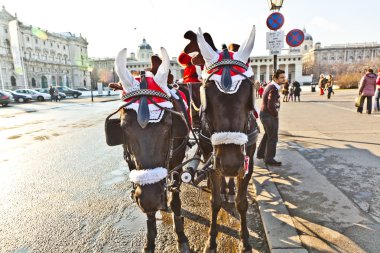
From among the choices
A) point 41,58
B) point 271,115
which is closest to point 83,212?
point 271,115

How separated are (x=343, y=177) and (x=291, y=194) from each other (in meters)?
1.37

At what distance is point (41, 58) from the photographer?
81.8 m

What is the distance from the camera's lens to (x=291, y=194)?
4.27 meters

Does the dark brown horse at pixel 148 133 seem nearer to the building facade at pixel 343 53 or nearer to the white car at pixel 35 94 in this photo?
the white car at pixel 35 94

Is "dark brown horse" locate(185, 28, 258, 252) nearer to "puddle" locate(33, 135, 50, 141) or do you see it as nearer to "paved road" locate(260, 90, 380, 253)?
"paved road" locate(260, 90, 380, 253)

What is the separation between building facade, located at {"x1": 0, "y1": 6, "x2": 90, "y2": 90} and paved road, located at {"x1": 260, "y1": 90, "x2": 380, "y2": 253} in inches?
2378

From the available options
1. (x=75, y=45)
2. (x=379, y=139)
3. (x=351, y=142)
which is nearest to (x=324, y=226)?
(x=351, y=142)

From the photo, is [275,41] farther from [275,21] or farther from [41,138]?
[41,138]

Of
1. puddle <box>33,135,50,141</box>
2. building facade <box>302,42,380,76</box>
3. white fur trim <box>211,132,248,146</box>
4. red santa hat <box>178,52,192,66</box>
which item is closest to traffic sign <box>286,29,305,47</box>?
red santa hat <box>178,52,192,66</box>

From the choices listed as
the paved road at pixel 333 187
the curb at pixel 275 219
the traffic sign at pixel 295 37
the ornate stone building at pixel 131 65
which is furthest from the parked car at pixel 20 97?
the ornate stone building at pixel 131 65

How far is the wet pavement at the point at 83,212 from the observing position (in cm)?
340

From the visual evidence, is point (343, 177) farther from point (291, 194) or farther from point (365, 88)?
point (365, 88)

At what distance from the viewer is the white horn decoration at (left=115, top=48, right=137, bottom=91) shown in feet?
7.64

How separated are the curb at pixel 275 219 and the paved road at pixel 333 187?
0.34ft
